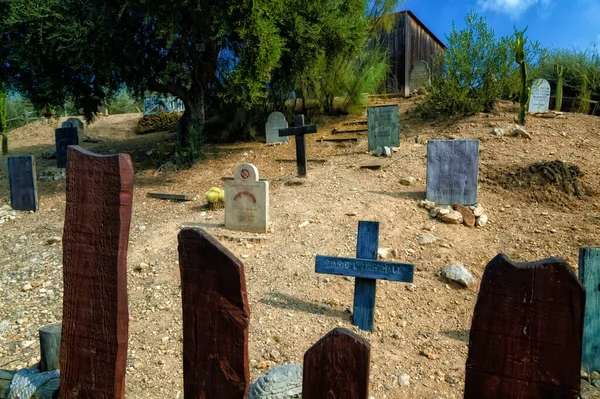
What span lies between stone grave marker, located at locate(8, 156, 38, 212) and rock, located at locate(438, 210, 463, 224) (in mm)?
7453

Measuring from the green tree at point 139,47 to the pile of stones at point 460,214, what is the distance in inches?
212

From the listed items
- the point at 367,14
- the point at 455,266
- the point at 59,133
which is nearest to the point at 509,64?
the point at 367,14

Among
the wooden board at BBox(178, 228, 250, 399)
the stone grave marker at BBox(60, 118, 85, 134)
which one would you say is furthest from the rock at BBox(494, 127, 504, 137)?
the stone grave marker at BBox(60, 118, 85, 134)

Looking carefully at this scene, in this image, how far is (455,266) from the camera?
4922mm

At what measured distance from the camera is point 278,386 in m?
2.25

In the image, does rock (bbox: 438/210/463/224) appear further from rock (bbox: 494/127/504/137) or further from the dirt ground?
rock (bbox: 494/127/504/137)

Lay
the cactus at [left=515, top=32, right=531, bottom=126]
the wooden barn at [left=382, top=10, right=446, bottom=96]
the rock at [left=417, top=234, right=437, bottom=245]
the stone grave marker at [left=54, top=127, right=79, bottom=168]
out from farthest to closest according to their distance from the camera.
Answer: the wooden barn at [left=382, top=10, right=446, bottom=96] → the stone grave marker at [left=54, top=127, right=79, bottom=168] → the cactus at [left=515, top=32, right=531, bottom=126] → the rock at [left=417, top=234, right=437, bottom=245]

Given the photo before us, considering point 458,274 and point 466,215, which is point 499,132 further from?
point 458,274

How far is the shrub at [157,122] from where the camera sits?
1850 cm

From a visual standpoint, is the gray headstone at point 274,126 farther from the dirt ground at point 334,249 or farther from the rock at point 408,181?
the rock at point 408,181

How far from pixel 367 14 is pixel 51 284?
15126 mm

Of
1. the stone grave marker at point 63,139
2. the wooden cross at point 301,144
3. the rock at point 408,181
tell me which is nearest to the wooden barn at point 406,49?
the wooden cross at point 301,144

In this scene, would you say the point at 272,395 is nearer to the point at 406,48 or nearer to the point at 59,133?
the point at 59,133

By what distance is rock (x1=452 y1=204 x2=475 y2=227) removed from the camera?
6375 millimetres
